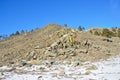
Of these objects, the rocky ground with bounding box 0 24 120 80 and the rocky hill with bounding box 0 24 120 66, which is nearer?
the rocky ground with bounding box 0 24 120 80

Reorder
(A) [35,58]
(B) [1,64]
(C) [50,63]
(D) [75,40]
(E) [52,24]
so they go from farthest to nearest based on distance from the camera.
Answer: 1. (E) [52,24]
2. (D) [75,40]
3. (A) [35,58]
4. (B) [1,64]
5. (C) [50,63]

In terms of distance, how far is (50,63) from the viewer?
101 ft

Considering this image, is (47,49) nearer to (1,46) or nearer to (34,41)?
(34,41)

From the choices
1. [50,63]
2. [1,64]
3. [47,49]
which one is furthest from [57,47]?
[1,64]

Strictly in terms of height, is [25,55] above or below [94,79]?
above

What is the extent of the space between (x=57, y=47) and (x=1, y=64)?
944 centimetres

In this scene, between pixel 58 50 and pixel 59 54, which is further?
pixel 58 50

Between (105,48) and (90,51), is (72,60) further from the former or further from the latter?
(105,48)

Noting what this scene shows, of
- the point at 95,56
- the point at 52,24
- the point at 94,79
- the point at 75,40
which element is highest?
the point at 52,24

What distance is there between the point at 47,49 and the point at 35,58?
9.40 ft

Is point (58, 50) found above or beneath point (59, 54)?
above

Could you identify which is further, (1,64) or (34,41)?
(34,41)

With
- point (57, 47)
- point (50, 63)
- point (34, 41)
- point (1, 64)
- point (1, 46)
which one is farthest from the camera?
point (1, 46)

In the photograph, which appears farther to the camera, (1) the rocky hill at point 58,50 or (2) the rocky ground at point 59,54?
(1) the rocky hill at point 58,50
